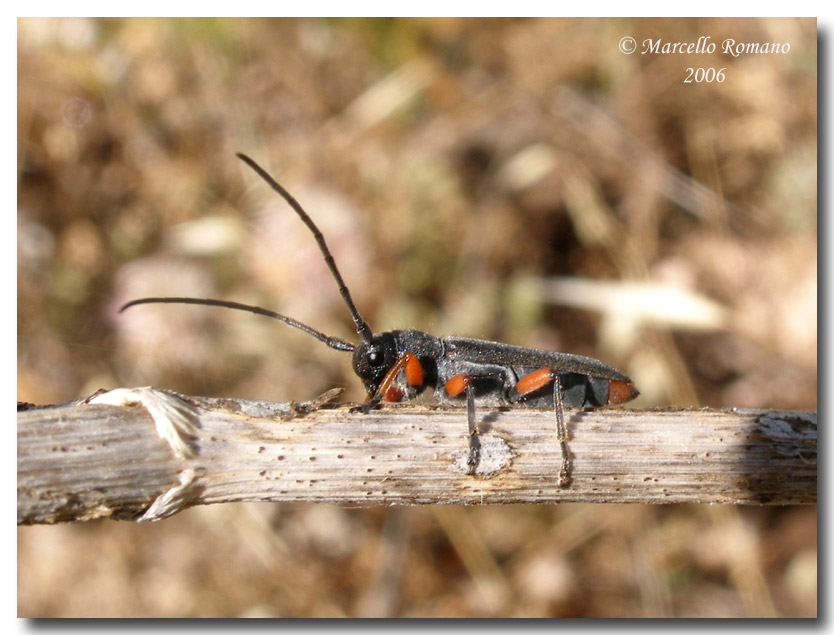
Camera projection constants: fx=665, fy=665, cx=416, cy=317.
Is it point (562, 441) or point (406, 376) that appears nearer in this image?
point (562, 441)

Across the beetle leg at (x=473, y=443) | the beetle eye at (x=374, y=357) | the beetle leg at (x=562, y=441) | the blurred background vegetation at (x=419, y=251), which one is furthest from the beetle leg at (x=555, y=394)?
the blurred background vegetation at (x=419, y=251)

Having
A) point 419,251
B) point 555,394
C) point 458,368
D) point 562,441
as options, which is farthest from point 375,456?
point 419,251

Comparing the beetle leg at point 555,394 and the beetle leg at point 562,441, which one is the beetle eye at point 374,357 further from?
the beetle leg at point 562,441

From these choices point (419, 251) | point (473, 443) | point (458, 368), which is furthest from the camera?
point (419, 251)

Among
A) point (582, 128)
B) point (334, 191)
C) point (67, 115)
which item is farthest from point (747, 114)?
point (67, 115)

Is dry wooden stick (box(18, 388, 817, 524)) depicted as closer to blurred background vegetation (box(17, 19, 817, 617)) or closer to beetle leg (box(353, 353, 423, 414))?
beetle leg (box(353, 353, 423, 414))

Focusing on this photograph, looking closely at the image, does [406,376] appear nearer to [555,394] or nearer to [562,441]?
[555,394]
